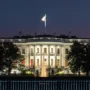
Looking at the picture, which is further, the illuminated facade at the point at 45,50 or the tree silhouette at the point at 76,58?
the illuminated facade at the point at 45,50

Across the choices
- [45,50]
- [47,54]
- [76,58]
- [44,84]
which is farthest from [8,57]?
[44,84]

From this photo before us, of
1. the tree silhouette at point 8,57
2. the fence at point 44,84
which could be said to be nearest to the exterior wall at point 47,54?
the tree silhouette at point 8,57

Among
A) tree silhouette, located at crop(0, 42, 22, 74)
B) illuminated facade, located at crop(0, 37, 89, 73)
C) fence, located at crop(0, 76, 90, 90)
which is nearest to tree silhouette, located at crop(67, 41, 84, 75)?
tree silhouette, located at crop(0, 42, 22, 74)

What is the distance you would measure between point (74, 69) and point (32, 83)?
6395cm

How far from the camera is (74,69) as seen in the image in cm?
10650

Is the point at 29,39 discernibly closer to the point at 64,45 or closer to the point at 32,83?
the point at 64,45

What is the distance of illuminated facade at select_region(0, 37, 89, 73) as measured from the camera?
166 metres

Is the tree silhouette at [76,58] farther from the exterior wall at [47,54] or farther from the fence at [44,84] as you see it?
the fence at [44,84]

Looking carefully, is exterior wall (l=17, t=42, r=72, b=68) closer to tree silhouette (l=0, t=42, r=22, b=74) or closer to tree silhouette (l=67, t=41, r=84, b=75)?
tree silhouette (l=0, t=42, r=22, b=74)

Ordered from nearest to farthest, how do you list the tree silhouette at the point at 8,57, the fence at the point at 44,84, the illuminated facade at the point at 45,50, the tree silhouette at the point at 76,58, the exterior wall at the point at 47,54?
the fence at the point at 44,84 < the tree silhouette at the point at 76,58 < the tree silhouette at the point at 8,57 < the illuminated facade at the point at 45,50 < the exterior wall at the point at 47,54

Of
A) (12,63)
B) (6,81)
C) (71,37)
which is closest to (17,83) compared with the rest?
(6,81)

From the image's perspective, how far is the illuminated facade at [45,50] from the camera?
16562 centimetres

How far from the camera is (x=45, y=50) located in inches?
6594

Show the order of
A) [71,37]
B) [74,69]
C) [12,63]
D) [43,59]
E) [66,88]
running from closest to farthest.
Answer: [66,88], [74,69], [12,63], [43,59], [71,37]
